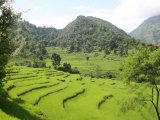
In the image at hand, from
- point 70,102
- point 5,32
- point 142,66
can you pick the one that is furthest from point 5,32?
point 70,102

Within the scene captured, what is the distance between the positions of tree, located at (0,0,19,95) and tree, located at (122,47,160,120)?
806 inches

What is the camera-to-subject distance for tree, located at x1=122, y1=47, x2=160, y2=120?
148ft

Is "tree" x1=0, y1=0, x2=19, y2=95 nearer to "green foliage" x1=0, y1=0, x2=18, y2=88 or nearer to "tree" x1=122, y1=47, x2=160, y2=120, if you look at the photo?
"green foliage" x1=0, y1=0, x2=18, y2=88

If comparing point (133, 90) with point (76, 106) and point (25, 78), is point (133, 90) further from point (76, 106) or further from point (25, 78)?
point (25, 78)

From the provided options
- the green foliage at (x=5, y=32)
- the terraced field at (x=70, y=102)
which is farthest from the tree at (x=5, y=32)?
the terraced field at (x=70, y=102)

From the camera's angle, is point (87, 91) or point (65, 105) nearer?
point (65, 105)

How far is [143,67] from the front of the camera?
45.9 m

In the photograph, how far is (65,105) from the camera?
60.0 meters

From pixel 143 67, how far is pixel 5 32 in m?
22.2

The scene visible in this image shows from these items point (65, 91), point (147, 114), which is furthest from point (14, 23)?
point (147, 114)

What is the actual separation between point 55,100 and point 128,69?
17.7 meters

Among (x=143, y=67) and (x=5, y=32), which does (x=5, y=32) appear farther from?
(x=143, y=67)

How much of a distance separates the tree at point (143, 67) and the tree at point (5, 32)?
20479 millimetres

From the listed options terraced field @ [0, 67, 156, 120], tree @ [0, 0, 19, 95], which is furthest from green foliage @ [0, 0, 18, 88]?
terraced field @ [0, 67, 156, 120]
